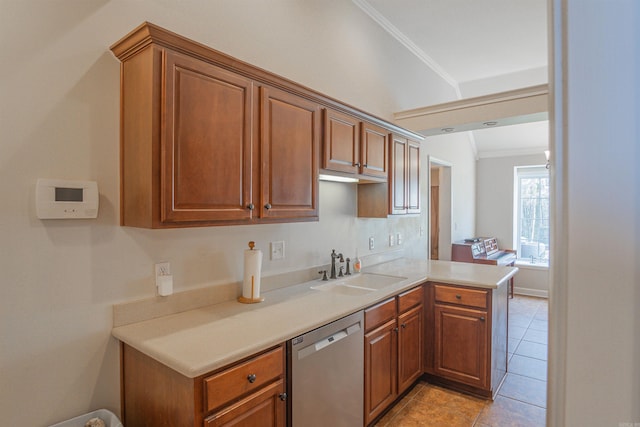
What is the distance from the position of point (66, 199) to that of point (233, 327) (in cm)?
91

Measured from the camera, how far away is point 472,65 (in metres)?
4.61

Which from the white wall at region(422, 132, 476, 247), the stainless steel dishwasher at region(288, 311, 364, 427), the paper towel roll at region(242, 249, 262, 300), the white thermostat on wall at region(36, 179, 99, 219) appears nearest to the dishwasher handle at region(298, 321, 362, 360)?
the stainless steel dishwasher at region(288, 311, 364, 427)

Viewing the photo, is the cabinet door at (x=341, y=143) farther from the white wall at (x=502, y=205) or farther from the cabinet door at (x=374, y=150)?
the white wall at (x=502, y=205)

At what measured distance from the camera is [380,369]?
232 cm

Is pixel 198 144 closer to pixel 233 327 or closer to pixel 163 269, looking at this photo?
pixel 163 269

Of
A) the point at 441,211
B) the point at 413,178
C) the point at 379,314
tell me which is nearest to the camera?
the point at 379,314

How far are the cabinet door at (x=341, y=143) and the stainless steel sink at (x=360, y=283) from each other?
86cm

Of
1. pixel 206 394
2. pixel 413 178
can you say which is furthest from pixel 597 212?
pixel 413 178

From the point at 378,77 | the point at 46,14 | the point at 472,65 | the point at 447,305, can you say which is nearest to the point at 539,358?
the point at 447,305

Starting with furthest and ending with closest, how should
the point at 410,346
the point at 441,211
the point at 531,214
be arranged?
the point at 531,214 → the point at 441,211 → the point at 410,346

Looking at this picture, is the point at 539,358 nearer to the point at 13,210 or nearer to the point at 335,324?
the point at 335,324

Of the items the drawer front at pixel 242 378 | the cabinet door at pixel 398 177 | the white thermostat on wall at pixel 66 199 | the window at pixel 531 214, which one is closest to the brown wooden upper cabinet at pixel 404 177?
the cabinet door at pixel 398 177

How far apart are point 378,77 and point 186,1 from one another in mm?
2122

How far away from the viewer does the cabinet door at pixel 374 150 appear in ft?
8.80
